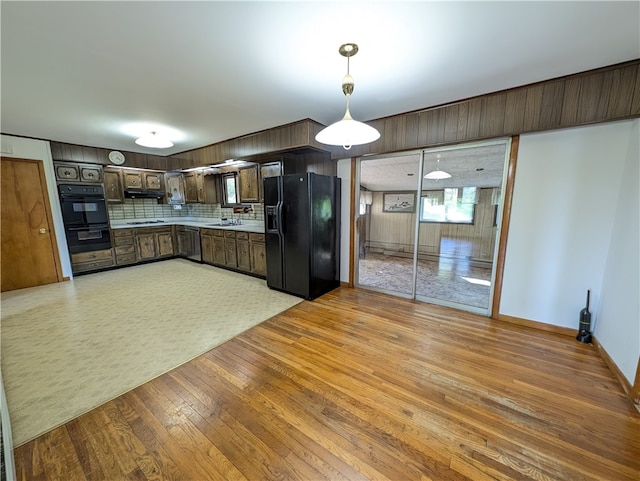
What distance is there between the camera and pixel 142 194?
5.62 metres

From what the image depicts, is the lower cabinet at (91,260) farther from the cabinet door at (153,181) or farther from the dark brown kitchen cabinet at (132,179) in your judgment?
the cabinet door at (153,181)

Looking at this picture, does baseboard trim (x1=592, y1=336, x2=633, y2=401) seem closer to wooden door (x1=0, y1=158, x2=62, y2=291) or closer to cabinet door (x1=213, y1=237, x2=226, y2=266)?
cabinet door (x1=213, y1=237, x2=226, y2=266)

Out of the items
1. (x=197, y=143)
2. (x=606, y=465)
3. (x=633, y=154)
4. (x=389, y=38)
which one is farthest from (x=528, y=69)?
(x=197, y=143)

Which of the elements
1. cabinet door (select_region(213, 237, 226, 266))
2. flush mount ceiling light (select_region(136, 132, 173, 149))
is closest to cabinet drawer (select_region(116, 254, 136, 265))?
cabinet door (select_region(213, 237, 226, 266))

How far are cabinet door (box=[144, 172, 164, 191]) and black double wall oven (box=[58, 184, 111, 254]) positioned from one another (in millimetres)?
945

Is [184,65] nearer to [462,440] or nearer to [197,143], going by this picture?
[197,143]

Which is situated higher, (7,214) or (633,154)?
(633,154)

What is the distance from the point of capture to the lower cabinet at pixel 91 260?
15.3 feet

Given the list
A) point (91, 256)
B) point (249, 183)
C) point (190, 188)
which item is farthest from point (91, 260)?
point (249, 183)

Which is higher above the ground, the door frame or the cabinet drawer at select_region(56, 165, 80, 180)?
the cabinet drawer at select_region(56, 165, 80, 180)

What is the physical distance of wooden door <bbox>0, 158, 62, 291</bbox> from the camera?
387cm

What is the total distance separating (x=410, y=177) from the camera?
5445 millimetres

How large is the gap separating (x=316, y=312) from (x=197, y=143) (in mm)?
4026

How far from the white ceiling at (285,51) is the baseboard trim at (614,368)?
8.26 ft
